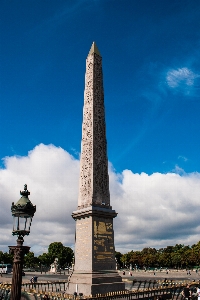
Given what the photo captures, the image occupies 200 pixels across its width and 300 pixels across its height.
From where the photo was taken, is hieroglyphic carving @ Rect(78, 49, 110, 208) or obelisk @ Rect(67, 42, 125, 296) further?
hieroglyphic carving @ Rect(78, 49, 110, 208)

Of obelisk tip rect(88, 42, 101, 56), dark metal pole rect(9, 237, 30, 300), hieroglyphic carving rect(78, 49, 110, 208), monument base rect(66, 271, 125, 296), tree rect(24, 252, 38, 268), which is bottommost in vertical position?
tree rect(24, 252, 38, 268)

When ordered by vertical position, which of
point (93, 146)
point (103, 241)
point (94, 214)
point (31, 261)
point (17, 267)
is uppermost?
point (93, 146)

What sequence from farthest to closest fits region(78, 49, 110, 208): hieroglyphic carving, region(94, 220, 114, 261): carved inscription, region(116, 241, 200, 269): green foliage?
region(116, 241, 200, 269): green foliage → region(78, 49, 110, 208): hieroglyphic carving → region(94, 220, 114, 261): carved inscription

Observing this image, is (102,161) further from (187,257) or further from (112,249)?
(187,257)

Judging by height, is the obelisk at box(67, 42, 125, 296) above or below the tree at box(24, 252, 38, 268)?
above

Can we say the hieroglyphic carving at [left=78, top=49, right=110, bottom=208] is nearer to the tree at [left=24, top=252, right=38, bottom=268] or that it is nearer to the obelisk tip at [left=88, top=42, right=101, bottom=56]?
the obelisk tip at [left=88, top=42, right=101, bottom=56]

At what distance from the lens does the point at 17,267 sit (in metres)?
7.21

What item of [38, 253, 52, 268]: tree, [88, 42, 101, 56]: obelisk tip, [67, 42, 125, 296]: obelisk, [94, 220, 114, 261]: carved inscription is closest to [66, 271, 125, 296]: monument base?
[67, 42, 125, 296]: obelisk

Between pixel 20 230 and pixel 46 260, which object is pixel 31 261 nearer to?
pixel 46 260

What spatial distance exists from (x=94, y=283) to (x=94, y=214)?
4088 millimetres

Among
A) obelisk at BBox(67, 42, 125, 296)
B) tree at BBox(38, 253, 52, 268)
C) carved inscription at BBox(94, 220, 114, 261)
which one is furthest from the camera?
tree at BBox(38, 253, 52, 268)

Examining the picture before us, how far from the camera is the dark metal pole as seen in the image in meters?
6.93

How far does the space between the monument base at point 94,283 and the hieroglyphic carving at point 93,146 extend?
14.5ft

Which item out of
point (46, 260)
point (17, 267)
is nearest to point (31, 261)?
point (46, 260)
